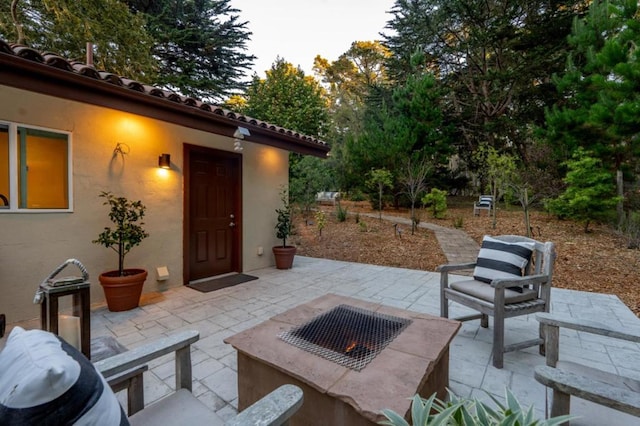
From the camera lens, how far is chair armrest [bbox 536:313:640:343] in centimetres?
145

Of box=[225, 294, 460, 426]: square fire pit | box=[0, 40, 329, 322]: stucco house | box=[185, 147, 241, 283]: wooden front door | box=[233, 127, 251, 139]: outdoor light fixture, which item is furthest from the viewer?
box=[185, 147, 241, 283]: wooden front door

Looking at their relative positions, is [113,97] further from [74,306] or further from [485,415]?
[485,415]

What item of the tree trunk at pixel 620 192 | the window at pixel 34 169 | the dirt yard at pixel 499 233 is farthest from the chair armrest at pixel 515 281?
the tree trunk at pixel 620 192

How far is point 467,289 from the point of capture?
260 centimetres

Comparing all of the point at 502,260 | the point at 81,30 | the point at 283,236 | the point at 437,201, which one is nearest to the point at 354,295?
the point at 502,260

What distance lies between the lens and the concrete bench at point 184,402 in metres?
0.89

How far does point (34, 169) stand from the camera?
3.22m

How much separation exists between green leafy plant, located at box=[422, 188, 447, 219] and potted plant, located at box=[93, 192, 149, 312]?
27.5 ft

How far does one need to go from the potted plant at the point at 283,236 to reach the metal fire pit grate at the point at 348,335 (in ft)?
10.5

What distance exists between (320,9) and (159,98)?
7436 mm

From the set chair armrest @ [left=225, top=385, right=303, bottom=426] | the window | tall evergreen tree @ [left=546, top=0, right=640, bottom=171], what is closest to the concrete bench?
chair armrest @ [left=225, top=385, right=303, bottom=426]

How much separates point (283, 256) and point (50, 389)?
184 inches

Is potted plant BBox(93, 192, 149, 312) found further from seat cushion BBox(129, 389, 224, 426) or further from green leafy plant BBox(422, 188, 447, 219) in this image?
green leafy plant BBox(422, 188, 447, 219)

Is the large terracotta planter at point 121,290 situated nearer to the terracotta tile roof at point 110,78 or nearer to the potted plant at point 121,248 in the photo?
the potted plant at point 121,248
